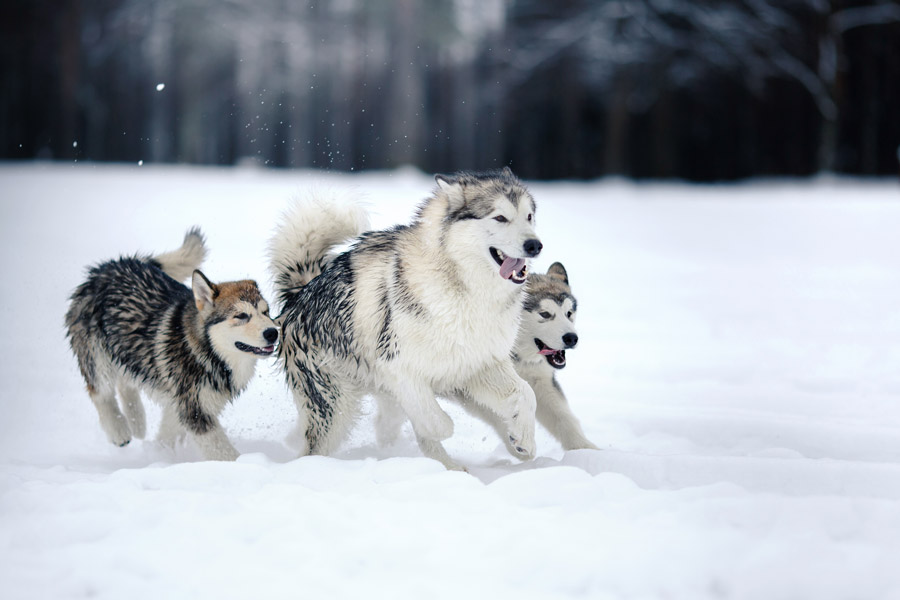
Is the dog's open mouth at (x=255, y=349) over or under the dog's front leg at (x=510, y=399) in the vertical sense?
over

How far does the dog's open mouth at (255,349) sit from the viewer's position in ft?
14.7

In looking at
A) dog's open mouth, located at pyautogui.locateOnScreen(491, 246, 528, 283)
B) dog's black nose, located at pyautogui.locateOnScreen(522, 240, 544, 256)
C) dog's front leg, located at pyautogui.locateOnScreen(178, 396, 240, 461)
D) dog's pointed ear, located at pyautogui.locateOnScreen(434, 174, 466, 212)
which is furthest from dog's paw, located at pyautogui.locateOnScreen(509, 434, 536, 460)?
dog's front leg, located at pyautogui.locateOnScreen(178, 396, 240, 461)

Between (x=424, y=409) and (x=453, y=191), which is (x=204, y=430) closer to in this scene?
(x=424, y=409)

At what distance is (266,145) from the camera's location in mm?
31797

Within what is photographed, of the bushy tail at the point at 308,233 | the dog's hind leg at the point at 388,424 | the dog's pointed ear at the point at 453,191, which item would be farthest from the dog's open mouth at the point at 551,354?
the bushy tail at the point at 308,233

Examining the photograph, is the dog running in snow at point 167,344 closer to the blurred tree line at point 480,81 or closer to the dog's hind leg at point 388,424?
the dog's hind leg at point 388,424

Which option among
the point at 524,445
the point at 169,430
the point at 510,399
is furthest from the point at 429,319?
the point at 169,430

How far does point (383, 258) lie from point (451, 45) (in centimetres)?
2155

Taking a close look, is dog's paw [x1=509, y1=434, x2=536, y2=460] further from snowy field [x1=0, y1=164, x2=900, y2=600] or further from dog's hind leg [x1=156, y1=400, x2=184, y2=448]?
dog's hind leg [x1=156, y1=400, x2=184, y2=448]

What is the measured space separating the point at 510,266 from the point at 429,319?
0.47 meters

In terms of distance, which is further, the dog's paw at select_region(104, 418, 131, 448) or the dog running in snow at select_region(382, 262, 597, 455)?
the dog's paw at select_region(104, 418, 131, 448)

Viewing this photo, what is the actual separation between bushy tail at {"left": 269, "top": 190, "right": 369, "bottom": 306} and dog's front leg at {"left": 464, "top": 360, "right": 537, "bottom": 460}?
4.26 ft

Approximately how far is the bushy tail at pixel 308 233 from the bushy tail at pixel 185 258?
1014mm

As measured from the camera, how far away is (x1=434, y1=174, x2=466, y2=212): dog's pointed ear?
13.7 feet
